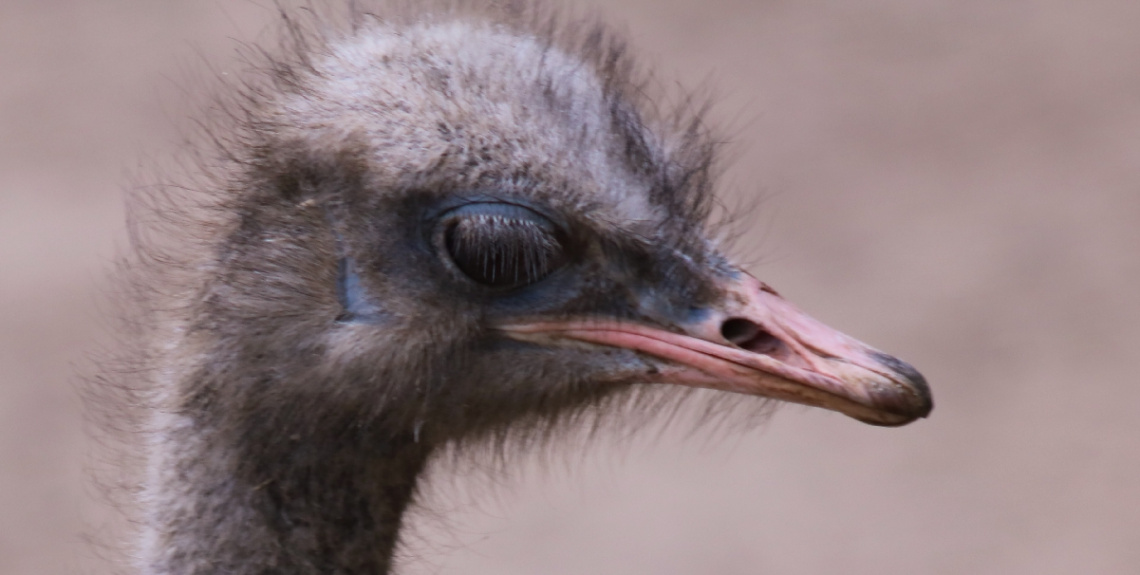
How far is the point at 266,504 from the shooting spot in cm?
193

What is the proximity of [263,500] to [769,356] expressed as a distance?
1.94ft

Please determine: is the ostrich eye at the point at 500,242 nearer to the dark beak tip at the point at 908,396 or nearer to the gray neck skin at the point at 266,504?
the gray neck skin at the point at 266,504

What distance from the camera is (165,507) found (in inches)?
77.2

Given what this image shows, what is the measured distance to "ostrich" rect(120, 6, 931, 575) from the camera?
186 cm

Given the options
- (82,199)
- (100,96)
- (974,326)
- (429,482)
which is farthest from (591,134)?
(100,96)

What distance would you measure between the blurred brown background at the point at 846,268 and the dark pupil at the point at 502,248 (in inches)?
66.9

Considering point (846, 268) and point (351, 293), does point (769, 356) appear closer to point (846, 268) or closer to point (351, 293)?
point (351, 293)

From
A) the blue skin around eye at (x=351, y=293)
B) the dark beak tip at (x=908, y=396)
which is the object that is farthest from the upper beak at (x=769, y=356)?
the blue skin around eye at (x=351, y=293)

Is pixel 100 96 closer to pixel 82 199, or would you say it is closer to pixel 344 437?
pixel 82 199

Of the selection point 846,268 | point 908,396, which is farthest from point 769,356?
point 846,268

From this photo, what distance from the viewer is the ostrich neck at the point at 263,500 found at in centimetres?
193

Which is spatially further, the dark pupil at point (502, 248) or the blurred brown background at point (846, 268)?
the blurred brown background at point (846, 268)

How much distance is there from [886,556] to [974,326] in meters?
0.93

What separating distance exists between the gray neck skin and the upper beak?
0.26m
